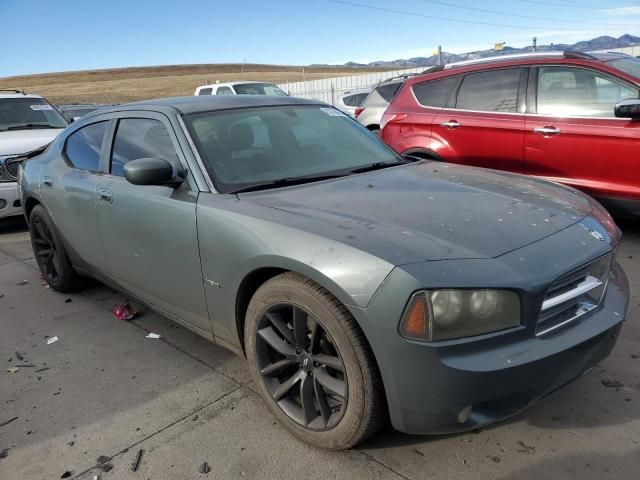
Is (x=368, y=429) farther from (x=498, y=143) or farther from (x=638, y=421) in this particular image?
(x=498, y=143)

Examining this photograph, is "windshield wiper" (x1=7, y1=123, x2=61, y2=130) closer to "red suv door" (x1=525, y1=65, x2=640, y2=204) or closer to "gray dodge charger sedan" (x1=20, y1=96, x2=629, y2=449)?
"gray dodge charger sedan" (x1=20, y1=96, x2=629, y2=449)

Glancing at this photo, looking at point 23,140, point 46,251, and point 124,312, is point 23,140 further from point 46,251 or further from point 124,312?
point 124,312

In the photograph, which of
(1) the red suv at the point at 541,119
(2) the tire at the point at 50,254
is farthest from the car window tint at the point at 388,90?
(2) the tire at the point at 50,254

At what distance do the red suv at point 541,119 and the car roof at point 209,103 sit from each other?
2.40 meters

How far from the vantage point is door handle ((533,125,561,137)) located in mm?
5047

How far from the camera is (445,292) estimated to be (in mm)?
1973

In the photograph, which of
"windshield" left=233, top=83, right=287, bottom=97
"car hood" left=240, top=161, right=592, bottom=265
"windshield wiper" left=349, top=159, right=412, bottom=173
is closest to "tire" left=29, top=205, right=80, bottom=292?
"car hood" left=240, top=161, right=592, bottom=265

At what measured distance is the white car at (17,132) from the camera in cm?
691

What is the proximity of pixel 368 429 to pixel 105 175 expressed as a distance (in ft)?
8.20

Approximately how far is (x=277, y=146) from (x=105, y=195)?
121cm

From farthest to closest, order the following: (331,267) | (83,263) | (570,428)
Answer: (83,263) < (570,428) < (331,267)

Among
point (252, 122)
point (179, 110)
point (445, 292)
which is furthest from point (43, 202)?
point (445, 292)

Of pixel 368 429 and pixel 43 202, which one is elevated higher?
pixel 43 202

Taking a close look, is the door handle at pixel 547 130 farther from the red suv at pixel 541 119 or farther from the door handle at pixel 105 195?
the door handle at pixel 105 195
